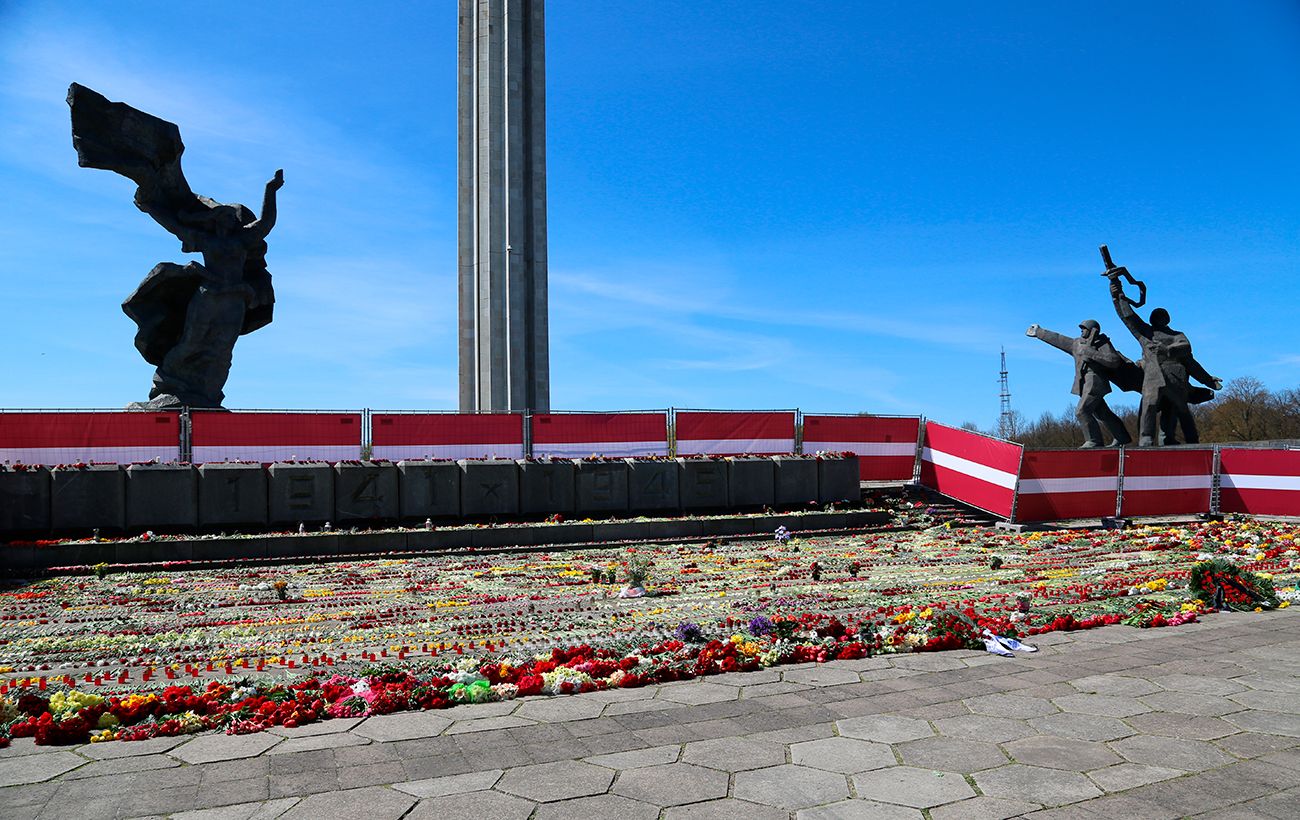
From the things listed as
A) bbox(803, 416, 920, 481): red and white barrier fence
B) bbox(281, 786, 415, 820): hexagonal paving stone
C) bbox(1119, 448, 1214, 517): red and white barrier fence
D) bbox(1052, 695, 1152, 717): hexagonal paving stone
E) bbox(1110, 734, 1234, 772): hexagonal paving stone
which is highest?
bbox(803, 416, 920, 481): red and white barrier fence

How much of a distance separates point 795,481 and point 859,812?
1306 cm

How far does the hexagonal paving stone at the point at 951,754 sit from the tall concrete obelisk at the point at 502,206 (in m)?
31.2

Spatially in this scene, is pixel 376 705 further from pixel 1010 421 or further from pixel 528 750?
pixel 1010 421

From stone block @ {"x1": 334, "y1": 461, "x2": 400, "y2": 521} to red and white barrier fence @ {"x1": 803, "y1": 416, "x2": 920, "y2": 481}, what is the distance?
26.6ft

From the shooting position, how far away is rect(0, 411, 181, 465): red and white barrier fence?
13453 millimetres

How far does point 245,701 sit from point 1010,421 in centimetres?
7346

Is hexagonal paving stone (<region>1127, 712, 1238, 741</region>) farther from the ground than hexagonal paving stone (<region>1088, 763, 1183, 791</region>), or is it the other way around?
hexagonal paving stone (<region>1088, 763, 1183, 791</region>)

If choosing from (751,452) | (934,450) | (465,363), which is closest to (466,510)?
(751,452)

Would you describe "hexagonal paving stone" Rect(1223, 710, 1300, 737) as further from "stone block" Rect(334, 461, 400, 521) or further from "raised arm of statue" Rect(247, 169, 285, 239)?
"raised arm of statue" Rect(247, 169, 285, 239)

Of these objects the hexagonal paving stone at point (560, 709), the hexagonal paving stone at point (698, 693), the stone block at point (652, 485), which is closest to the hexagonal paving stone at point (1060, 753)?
the hexagonal paving stone at point (698, 693)

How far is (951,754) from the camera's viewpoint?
4328 millimetres

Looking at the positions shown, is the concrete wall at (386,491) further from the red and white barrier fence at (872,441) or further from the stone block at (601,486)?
the red and white barrier fence at (872,441)

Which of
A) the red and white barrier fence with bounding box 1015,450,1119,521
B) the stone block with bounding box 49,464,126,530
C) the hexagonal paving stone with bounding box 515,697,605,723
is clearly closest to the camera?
the hexagonal paving stone with bounding box 515,697,605,723

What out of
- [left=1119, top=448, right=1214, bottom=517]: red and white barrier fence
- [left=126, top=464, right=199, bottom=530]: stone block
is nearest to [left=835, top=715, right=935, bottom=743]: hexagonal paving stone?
[left=126, top=464, right=199, bottom=530]: stone block
